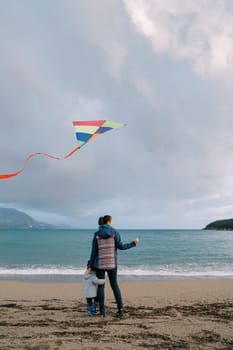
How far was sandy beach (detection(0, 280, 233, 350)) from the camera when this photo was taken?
3955 millimetres

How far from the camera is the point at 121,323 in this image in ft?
16.3

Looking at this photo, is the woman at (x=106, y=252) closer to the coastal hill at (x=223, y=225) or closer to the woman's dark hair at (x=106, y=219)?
the woman's dark hair at (x=106, y=219)

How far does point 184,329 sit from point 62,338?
1.76m

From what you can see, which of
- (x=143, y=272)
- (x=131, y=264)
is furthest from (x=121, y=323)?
(x=131, y=264)

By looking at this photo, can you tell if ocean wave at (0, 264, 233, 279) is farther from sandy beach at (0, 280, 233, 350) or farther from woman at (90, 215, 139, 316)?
woman at (90, 215, 139, 316)

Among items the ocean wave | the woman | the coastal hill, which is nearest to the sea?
the ocean wave

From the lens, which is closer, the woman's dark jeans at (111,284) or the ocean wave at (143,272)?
the woman's dark jeans at (111,284)

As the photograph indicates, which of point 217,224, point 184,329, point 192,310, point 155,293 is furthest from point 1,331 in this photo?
point 217,224

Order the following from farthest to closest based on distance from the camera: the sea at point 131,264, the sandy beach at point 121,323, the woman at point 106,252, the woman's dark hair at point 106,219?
the sea at point 131,264 → the woman's dark hair at point 106,219 → the woman at point 106,252 → the sandy beach at point 121,323

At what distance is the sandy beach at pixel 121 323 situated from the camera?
396 centimetres

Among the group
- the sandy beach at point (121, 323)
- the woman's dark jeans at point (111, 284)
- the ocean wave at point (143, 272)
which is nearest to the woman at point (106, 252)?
the woman's dark jeans at point (111, 284)

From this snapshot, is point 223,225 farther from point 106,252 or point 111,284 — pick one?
point 106,252

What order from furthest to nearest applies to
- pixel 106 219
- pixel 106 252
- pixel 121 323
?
pixel 106 219 → pixel 106 252 → pixel 121 323

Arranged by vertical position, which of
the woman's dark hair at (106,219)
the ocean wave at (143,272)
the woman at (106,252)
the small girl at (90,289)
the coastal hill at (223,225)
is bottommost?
the ocean wave at (143,272)
